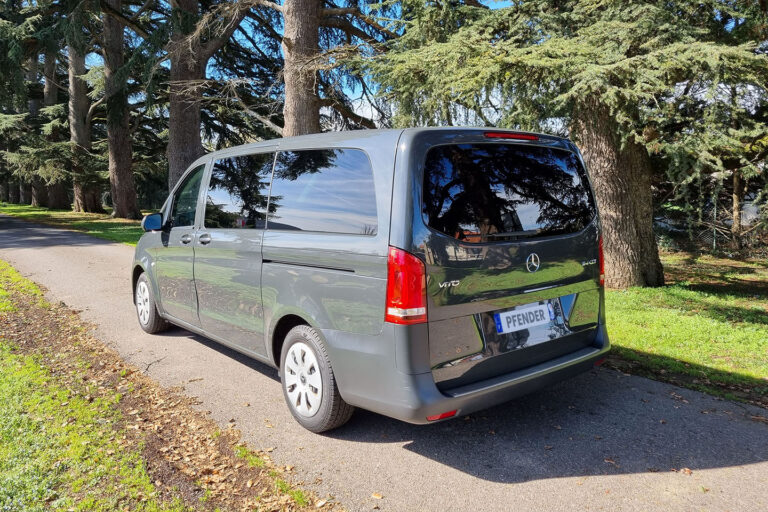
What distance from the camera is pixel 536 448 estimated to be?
3.16 metres

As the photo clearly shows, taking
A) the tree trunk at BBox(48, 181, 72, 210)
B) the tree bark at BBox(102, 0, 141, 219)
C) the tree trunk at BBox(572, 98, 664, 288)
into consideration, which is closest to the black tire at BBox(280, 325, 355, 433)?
the tree trunk at BBox(572, 98, 664, 288)

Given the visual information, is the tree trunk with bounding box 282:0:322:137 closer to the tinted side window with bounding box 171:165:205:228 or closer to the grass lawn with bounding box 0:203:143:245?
the tinted side window with bounding box 171:165:205:228

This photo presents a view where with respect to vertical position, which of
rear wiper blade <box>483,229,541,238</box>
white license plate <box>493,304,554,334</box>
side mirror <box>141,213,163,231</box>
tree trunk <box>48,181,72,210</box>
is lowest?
white license plate <box>493,304,554,334</box>

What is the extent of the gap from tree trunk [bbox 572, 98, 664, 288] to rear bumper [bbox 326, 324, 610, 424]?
18.3 feet

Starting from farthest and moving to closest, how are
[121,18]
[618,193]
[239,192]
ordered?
1. [121,18]
2. [618,193]
3. [239,192]

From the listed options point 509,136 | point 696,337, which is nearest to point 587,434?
point 509,136

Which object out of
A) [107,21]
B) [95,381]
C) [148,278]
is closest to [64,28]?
[107,21]

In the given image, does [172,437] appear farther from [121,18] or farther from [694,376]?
[121,18]

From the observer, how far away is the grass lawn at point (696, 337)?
4.38m

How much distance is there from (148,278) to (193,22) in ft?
35.6

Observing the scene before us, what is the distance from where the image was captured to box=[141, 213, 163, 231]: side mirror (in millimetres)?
5164

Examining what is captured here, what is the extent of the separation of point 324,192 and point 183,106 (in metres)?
13.4

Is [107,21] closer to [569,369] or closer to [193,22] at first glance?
[193,22]

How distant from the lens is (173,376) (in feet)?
14.7
